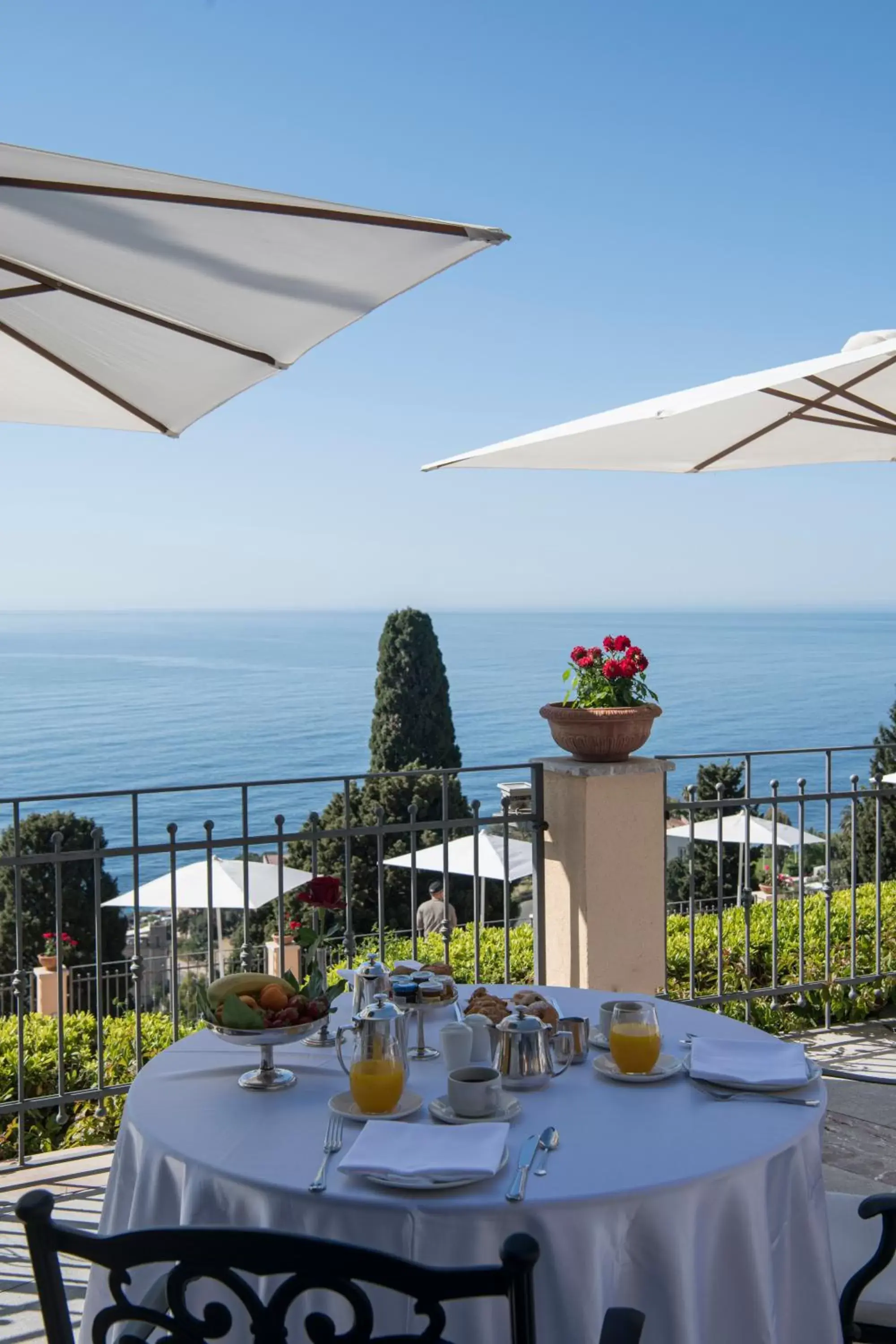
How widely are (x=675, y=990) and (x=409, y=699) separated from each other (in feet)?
47.5

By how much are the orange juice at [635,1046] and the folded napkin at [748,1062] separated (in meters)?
0.09

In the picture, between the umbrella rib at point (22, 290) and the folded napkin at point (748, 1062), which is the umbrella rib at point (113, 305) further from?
the folded napkin at point (748, 1062)

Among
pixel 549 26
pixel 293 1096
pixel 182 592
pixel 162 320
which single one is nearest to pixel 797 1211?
pixel 293 1096

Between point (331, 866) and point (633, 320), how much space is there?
145 ft

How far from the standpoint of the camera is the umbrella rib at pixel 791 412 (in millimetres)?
4215

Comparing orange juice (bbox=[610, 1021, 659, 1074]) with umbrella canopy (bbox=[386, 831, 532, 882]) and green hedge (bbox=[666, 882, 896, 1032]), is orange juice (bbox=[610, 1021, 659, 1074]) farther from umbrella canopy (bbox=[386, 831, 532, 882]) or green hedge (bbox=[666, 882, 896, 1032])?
umbrella canopy (bbox=[386, 831, 532, 882])

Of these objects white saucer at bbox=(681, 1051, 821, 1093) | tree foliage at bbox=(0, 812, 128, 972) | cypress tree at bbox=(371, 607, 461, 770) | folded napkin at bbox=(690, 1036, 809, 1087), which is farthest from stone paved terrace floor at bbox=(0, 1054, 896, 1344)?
cypress tree at bbox=(371, 607, 461, 770)

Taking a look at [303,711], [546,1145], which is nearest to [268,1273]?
[546,1145]

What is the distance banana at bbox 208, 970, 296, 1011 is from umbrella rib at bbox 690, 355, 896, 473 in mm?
2461

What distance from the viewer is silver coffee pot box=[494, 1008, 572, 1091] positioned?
2.14 m

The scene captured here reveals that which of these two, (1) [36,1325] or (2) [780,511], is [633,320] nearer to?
(2) [780,511]

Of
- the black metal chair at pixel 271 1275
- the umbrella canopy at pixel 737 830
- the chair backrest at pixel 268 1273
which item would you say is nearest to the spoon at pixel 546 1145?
the black metal chair at pixel 271 1275

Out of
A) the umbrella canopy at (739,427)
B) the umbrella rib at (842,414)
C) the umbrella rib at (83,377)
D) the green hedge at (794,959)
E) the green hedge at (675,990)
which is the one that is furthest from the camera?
the green hedge at (794,959)

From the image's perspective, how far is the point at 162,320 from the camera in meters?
3.08
